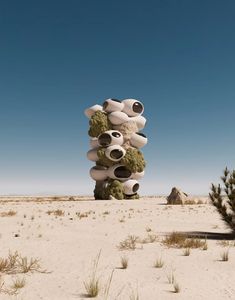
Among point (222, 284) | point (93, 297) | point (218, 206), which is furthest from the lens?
point (218, 206)

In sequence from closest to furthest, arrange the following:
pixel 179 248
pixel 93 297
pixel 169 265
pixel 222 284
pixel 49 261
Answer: pixel 93 297, pixel 222 284, pixel 169 265, pixel 49 261, pixel 179 248

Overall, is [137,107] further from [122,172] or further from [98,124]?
[122,172]

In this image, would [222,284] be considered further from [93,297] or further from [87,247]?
[87,247]

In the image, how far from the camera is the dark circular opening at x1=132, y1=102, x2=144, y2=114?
46.9 metres

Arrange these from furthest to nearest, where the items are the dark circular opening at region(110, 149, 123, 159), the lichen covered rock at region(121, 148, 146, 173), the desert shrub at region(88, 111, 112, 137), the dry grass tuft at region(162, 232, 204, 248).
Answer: the desert shrub at region(88, 111, 112, 137)
the lichen covered rock at region(121, 148, 146, 173)
the dark circular opening at region(110, 149, 123, 159)
the dry grass tuft at region(162, 232, 204, 248)

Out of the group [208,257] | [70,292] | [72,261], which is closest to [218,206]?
[208,257]

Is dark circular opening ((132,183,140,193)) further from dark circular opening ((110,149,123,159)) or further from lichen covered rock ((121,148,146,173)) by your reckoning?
dark circular opening ((110,149,123,159))

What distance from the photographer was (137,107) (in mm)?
47188

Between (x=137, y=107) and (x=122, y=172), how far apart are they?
8.84 m

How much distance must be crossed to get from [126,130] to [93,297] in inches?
1579

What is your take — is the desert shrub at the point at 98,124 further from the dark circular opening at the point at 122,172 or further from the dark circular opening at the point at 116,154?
the dark circular opening at the point at 122,172

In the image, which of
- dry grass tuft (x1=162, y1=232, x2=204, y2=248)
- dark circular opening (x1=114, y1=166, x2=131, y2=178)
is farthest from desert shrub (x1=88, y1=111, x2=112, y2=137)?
dry grass tuft (x1=162, y1=232, x2=204, y2=248)

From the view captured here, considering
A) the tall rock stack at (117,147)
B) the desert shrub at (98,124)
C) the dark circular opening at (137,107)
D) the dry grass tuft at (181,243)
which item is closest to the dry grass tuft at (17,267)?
the dry grass tuft at (181,243)

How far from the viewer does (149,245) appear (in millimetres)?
11320
